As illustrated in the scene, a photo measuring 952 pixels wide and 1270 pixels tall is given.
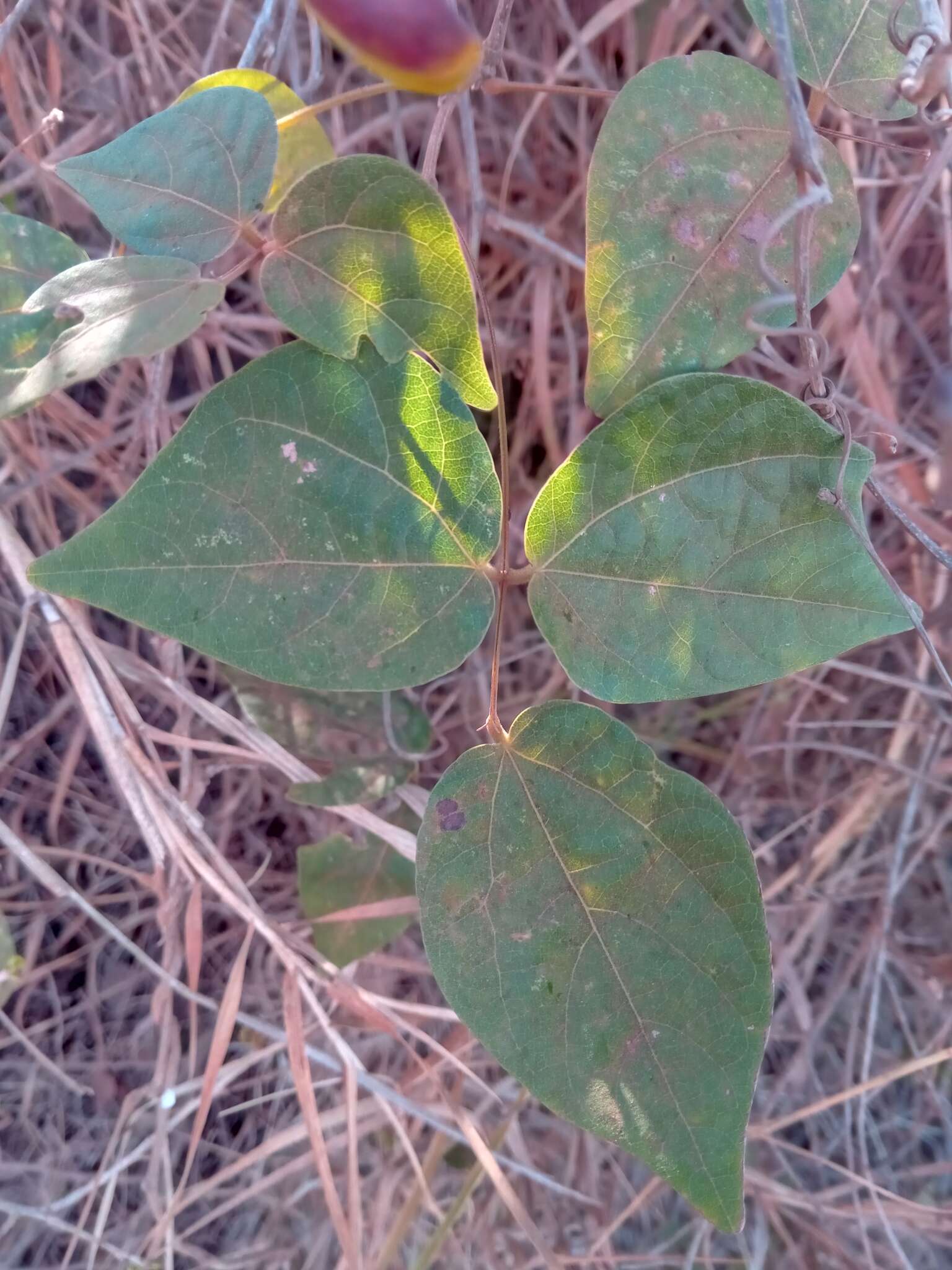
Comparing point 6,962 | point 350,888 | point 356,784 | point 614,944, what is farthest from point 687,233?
point 6,962

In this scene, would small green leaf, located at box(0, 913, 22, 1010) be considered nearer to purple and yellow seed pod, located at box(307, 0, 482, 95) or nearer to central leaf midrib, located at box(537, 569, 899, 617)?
central leaf midrib, located at box(537, 569, 899, 617)

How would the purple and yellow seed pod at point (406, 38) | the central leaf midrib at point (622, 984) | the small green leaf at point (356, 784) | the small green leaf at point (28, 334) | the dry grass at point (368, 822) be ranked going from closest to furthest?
the purple and yellow seed pod at point (406, 38) → the central leaf midrib at point (622, 984) → the small green leaf at point (28, 334) → the small green leaf at point (356, 784) → the dry grass at point (368, 822)

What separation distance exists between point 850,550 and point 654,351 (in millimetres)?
172

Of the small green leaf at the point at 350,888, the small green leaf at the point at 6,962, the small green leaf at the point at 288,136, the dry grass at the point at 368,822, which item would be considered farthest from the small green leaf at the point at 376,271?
the small green leaf at the point at 6,962

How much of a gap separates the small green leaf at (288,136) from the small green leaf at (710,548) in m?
0.34

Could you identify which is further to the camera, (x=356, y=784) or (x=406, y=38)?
(x=356, y=784)

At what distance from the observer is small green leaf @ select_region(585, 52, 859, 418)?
589mm

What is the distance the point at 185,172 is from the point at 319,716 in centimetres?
53

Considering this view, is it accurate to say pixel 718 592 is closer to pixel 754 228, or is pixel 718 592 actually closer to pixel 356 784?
pixel 754 228

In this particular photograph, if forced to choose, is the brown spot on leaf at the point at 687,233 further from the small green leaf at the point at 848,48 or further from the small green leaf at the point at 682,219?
the small green leaf at the point at 848,48

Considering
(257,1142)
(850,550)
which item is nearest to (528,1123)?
(257,1142)

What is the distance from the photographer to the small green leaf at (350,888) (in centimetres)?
99

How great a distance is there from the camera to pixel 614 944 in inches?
23.2

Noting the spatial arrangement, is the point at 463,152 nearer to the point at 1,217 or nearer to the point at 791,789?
the point at 1,217
